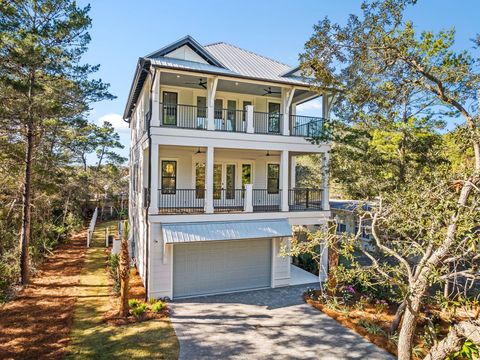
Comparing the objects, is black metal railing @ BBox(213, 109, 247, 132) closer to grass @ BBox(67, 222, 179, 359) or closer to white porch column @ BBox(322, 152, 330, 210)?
white porch column @ BBox(322, 152, 330, 210)

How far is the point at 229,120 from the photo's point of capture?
54.4 feet

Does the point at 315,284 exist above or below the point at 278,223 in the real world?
below

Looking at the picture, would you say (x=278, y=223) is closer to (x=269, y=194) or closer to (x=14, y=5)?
(x=269, y=194)

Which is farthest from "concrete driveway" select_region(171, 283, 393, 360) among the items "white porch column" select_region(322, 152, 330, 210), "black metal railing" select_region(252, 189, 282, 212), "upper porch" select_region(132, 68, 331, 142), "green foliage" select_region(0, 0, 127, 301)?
"green foliage" select_region(0, 0, 127, 301)

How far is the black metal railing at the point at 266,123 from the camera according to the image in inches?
664

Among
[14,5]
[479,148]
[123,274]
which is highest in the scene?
[14,5]

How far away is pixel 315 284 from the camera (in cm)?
1563

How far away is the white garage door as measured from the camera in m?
13.8

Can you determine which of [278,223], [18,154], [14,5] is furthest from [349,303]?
[14,5]

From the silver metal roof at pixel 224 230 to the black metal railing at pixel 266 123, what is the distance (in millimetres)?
5161

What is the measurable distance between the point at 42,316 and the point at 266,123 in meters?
13.2

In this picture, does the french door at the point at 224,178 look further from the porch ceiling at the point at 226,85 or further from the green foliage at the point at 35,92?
the green foliage at the point at 35,92

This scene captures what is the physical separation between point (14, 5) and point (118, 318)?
43.8 ft

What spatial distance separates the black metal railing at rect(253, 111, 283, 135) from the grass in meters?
10.5
